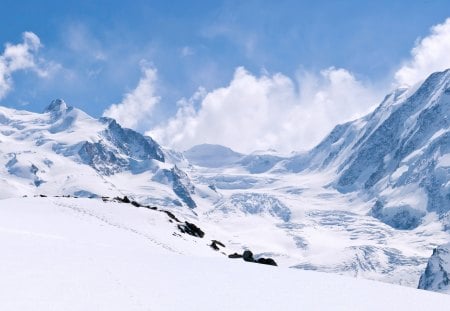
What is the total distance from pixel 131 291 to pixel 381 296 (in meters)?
10.7

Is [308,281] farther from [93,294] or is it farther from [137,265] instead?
[93,294]

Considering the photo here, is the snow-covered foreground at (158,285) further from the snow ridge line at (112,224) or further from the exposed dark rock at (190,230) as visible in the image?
the exposed dark rock at (190,230)

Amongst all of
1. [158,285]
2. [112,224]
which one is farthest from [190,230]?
[158,285]

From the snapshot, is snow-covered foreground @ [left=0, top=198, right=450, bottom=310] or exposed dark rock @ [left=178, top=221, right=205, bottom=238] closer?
snow-covered foreground @ [left=0, top=198, right=450, bottom=310]

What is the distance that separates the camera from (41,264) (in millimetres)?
28953

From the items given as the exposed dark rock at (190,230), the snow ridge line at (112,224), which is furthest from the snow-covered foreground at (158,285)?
the exposed dark rock at (190,230)

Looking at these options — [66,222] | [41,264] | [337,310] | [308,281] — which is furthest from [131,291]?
[66,222]

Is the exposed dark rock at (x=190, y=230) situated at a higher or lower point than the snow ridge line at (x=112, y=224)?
higher

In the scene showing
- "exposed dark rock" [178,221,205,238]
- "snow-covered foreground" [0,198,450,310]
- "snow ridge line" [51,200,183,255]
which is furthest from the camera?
"exposed dark rock" [178,221,205,238]

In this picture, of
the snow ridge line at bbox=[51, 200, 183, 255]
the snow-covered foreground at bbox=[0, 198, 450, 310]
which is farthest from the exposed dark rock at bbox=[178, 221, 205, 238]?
the snow-covered foreground at bbox=[0, 198, 450, 310]

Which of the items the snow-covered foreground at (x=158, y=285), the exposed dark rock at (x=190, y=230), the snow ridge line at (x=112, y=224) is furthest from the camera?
the exposed dark rock at (x=190, y=230)

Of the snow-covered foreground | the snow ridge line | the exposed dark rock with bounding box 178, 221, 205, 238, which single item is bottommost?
the snow-covered foreground

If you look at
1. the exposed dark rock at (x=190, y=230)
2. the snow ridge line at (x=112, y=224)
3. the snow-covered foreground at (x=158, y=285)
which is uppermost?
the exposed dark rock at (x=190, y=230)

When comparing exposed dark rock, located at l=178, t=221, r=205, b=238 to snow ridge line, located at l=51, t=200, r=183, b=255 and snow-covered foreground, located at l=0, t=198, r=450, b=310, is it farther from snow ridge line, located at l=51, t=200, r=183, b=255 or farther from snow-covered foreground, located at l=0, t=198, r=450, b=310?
snow-covered foreground, located at l=0, t=198, r=450, b=310
